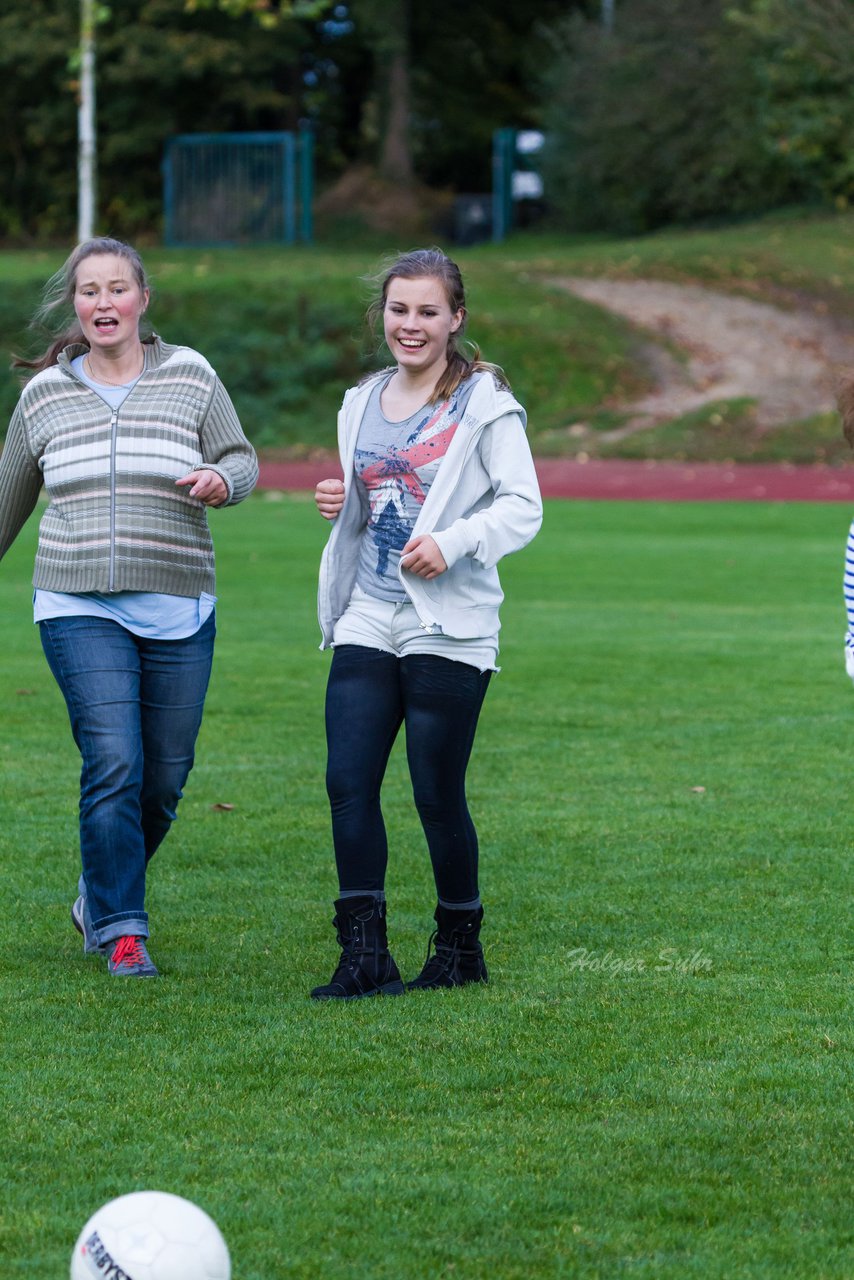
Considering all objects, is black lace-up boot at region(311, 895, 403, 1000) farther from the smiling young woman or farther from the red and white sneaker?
the red and white sneaker

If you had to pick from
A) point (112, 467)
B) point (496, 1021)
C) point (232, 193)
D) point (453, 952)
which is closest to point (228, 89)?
point (232, 193)

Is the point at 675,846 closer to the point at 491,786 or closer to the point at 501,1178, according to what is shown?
the point at 491,786

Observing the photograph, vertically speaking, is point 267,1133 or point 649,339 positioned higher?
point 267,1133

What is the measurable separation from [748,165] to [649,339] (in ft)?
26.5

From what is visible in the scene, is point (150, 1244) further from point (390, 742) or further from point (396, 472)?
point (396, 472)

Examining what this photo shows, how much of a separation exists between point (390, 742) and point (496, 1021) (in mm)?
805

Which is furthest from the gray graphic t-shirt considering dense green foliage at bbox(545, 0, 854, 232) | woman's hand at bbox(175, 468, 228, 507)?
dense green foliage at bbox(545, 0, 854, 232)

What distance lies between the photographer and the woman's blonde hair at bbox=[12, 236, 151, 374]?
18.1 ft

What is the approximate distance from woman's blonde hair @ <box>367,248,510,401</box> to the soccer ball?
2599 millimetres

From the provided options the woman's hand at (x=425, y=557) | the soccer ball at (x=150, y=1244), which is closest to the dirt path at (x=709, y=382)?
the woman's hand at (x=425, y=557)

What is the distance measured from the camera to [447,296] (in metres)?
5.18

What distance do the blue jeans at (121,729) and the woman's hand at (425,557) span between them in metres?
0.95

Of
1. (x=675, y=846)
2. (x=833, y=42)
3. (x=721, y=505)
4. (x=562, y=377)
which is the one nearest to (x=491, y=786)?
(x=675, y=846)

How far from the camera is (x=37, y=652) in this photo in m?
12.3
